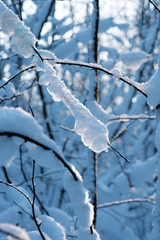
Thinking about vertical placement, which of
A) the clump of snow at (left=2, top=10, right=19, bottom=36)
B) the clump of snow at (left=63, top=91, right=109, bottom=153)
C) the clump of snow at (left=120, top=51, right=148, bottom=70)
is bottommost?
the clump of snow at (left=63, top=91, right=109, bottom=153)

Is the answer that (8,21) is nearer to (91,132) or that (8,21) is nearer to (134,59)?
(91,132)

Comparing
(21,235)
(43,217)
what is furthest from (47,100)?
(21,235)

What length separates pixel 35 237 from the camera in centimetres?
71

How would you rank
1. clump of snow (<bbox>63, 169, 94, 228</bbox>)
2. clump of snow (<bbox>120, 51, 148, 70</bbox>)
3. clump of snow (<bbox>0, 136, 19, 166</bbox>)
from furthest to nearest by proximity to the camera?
clump of snow (<bbox>120, 51, 148, 70</bbox>)
clump of snow (<bbox>63, 169, 94, 228</bbox>)
clump of snow (<bbox>0, 136, 19, 166</bbox>)

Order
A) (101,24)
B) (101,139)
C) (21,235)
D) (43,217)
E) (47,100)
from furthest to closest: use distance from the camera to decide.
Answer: (47,100) → (101,24) → (43,217) → (101,139) → (21,235)

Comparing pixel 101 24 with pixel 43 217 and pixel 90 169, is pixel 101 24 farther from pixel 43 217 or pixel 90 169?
pixel 43 217

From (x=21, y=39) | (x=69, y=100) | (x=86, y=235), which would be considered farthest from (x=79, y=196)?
(x=21, y=39)

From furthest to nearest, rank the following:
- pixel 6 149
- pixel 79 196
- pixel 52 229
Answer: pixel 52 229 → pixel 79 196 → pixel 6 149

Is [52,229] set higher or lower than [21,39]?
lower

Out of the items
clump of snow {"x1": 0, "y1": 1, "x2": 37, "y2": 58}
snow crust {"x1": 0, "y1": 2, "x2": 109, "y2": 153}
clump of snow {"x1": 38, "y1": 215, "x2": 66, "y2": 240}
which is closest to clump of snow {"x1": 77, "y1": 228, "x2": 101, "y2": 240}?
clump of snow {"x1": 38, "y1": 215, "x2": 66, "y2": 240}

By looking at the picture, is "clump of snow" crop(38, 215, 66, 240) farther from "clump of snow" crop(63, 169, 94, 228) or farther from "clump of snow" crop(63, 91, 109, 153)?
"clump of snow" crop(63, 91, 109, 153)

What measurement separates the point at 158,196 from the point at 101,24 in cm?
157

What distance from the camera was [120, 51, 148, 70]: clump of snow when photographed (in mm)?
1281

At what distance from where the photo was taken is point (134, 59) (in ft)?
4.32
